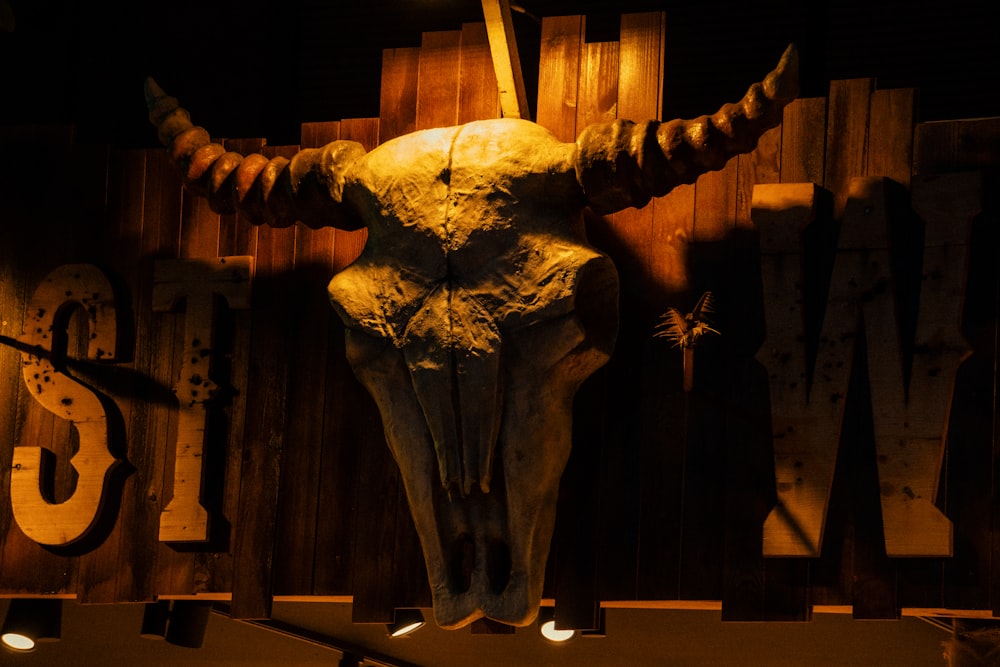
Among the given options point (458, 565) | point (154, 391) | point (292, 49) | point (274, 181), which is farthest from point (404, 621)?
point (292, 49)

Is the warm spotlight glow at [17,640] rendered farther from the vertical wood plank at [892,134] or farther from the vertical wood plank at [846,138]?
the vertical wood plank at [892,134]

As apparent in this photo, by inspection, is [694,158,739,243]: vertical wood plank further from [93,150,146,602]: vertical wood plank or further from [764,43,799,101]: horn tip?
[93,150,146,602]: vertical wood plank

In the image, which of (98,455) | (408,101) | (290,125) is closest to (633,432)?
(408,101)

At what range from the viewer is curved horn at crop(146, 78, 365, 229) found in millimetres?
5410

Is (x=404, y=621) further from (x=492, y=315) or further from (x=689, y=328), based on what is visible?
(x=689, y=328)

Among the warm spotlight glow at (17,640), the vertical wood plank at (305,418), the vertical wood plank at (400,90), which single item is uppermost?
the vertical wood plank at (400,90)

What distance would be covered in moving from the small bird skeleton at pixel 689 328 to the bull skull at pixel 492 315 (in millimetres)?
202

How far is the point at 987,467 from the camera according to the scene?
4949 mm

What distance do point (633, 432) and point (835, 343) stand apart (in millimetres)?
717

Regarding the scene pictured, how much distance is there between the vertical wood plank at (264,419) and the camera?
5637 millimetres

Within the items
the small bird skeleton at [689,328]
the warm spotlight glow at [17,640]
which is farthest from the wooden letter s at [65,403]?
the small bird skeleton at [689,328]

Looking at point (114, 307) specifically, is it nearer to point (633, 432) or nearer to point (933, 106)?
point (633, 432)

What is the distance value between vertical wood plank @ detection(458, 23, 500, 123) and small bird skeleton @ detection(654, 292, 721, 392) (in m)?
1.03

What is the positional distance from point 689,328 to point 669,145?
2.00 ft
